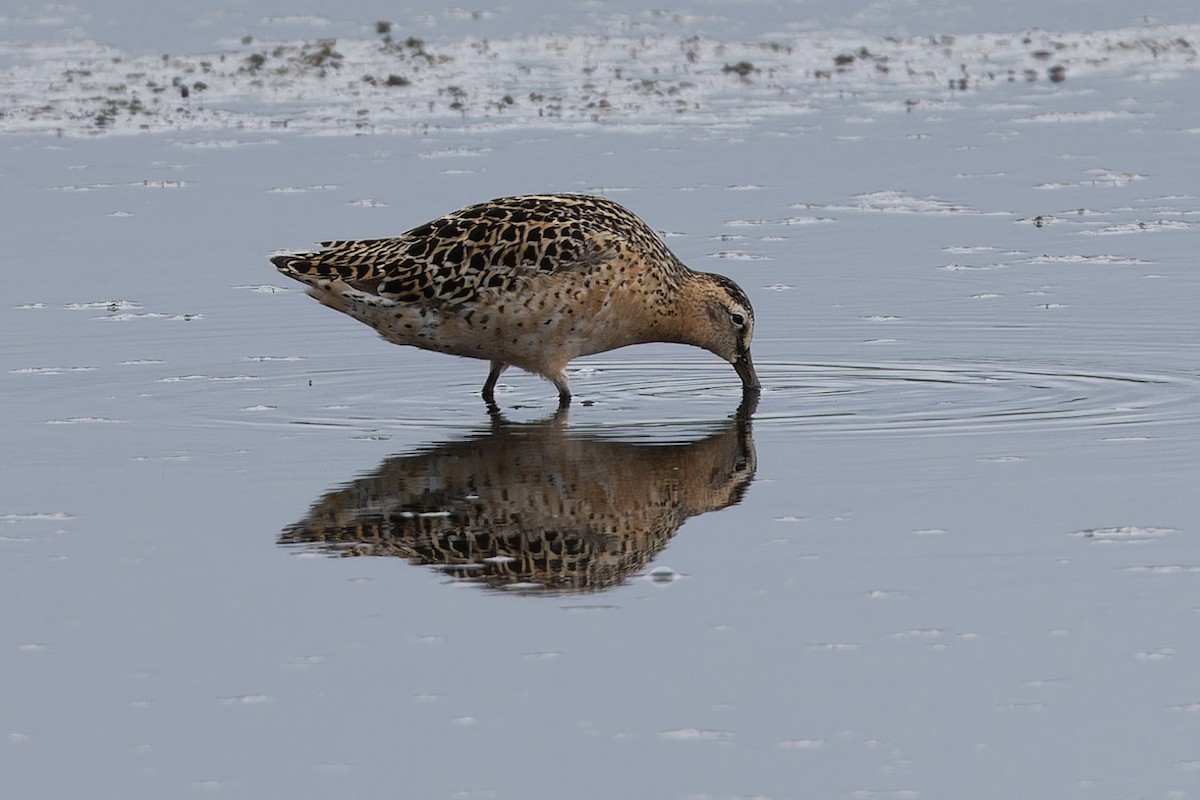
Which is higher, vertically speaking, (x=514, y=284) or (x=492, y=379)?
(x=514, y=284)

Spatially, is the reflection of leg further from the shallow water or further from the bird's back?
the bird's back

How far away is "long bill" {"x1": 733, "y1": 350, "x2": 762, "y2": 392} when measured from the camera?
464 inches

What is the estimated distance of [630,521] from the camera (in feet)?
28.9

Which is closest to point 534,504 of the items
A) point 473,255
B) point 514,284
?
point 514,284

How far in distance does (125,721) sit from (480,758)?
3.64 ft

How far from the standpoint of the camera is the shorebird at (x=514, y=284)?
37.1 ft

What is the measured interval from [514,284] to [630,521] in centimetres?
275

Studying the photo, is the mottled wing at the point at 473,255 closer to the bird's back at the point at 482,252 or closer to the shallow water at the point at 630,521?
→ the bird's back at the point at 482,252

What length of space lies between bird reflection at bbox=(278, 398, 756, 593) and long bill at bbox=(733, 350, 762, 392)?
1043mm

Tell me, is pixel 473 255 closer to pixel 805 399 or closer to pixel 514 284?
pixel 514 284

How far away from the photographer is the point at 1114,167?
18172mm

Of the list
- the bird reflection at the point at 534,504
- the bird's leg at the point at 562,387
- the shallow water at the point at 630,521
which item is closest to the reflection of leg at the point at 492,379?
the shallow water at the point at 630,521

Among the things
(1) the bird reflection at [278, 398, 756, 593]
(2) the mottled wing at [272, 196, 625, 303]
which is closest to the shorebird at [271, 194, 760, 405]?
(2) the mottled wing at [272, 196, 625, 303]

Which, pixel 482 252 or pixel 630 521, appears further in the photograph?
pixel 482 252
